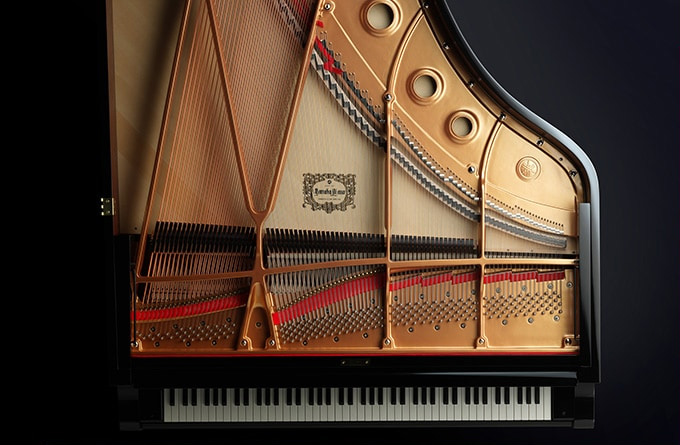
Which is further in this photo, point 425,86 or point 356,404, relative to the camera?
point 356,404

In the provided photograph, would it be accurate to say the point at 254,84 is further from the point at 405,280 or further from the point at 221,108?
the point at 405,280

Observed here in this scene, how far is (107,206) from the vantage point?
2584mm

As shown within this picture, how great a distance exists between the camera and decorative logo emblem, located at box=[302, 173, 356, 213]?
8.70ft

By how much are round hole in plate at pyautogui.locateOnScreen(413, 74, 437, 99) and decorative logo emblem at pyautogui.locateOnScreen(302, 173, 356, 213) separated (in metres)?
0.44

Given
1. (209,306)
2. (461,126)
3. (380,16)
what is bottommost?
(209,306)

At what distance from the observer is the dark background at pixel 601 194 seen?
3.38 m

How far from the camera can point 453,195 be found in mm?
2674

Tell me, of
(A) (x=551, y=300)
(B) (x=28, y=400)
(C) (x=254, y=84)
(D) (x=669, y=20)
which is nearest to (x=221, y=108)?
(C) (x=254, y=84)

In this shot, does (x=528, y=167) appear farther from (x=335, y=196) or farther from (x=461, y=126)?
(x=335, y=196)

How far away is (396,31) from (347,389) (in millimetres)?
1520

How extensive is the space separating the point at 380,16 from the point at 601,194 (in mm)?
1622

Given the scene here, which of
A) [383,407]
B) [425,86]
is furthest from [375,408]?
[425,86]

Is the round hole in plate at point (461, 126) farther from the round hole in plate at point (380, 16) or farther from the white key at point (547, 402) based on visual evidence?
the white key at point (547, 402)

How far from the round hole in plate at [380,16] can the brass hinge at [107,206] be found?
50.0 inches
